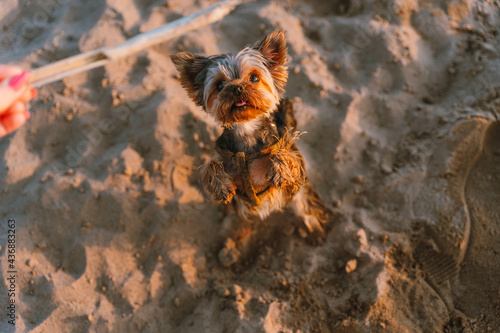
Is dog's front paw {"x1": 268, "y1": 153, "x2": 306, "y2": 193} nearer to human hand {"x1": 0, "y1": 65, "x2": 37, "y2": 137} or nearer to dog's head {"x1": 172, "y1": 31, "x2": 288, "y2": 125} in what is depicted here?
dog's head {"x1": 172, "y1": 31, "x2": 288, "y2": 125}

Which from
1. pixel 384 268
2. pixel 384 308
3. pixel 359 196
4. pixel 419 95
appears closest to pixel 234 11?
pixel 419 95

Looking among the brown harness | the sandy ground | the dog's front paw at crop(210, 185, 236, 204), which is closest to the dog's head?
the brown harness

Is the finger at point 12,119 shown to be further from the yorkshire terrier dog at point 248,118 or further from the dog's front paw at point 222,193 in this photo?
the dog's front paw at point 222,193

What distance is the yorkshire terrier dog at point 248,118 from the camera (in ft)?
10.4

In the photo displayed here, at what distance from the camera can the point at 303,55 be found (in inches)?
195

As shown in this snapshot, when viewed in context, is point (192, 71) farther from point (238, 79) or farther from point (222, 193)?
point (222, 193)

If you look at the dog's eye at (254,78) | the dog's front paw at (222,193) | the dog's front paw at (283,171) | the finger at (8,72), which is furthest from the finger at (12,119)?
the dog's front paw at (283,171)

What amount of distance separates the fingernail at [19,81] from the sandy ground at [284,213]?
7.49 ft

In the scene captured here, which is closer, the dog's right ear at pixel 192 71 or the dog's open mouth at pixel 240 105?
the dog's open mouth at pixel 240 105

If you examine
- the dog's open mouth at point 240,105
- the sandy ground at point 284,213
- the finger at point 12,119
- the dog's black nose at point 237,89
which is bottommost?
the sandy ground at point 284,213

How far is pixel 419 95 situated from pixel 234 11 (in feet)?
9.47

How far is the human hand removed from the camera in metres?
2.16

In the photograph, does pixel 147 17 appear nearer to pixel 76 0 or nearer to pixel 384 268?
pixel 76 0

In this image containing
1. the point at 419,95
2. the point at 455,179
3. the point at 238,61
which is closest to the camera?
the point at 238,61
